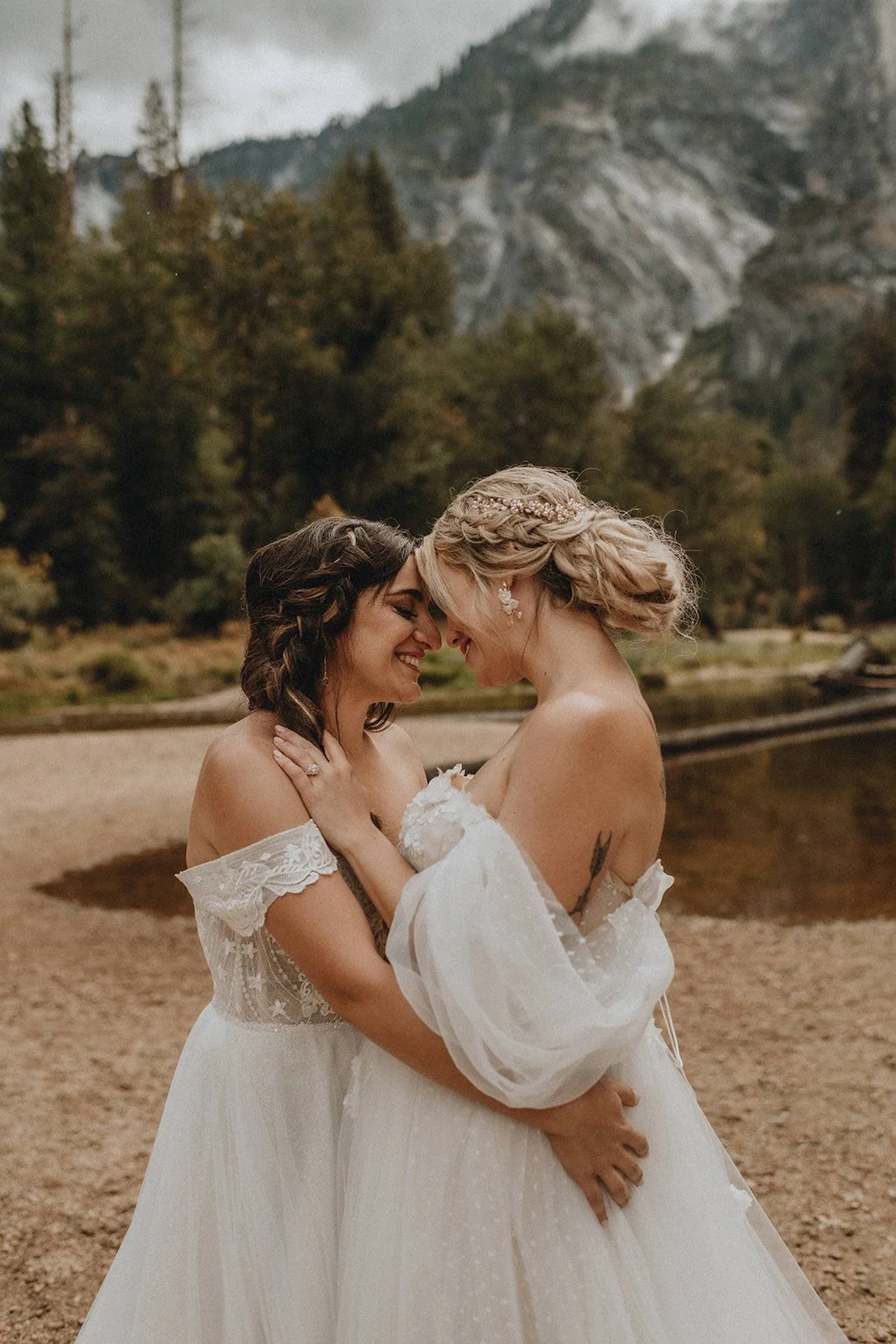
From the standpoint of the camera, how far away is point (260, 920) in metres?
2.15

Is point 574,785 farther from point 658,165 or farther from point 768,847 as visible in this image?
point 658,165

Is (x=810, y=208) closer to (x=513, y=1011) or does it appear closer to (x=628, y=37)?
(x=628, y=37)

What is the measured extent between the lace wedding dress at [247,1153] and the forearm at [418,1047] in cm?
26

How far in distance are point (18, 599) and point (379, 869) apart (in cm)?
2699

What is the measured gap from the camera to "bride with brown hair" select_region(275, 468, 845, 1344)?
6.05 feet

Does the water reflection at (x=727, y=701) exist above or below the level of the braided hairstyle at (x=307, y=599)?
below

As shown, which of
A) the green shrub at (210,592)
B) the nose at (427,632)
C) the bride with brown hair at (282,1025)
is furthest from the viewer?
the green shrub at (210,592)

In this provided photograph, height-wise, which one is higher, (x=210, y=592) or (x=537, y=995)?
(x=537, y=995)

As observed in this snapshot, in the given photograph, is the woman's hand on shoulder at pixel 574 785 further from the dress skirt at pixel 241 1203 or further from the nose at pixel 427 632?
the dress skirt at pixel 241 1203

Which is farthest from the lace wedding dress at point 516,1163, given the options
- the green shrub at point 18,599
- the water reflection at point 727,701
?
the green shrub at point 18,599

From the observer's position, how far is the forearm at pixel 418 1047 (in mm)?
1905

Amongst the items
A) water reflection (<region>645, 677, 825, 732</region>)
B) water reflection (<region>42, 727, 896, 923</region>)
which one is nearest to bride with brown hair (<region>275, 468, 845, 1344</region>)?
water reflection (<region>42, 727, 896, 923</region>)

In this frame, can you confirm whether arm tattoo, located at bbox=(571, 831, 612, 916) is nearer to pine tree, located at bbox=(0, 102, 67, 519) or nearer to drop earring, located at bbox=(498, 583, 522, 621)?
drop earring, located at bbox=(498, 583, 522, 621)

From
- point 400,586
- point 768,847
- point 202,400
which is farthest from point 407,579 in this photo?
point 202,400
